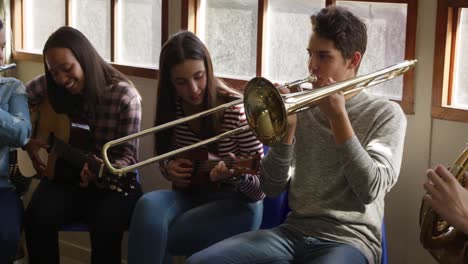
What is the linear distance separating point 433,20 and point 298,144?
574 millimetres

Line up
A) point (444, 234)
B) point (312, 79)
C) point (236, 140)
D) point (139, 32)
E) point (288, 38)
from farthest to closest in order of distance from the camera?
1. point (139, 32)
2. point (288, 38)
3. point (236, 140)
4. point (312, 79)
5. point (444, 234)

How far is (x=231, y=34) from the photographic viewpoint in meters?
3.10

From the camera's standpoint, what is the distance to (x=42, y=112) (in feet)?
10.3

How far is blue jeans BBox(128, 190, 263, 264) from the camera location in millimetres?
2498

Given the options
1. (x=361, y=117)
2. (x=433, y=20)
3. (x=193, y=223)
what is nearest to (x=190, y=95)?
(x=193, y=223)

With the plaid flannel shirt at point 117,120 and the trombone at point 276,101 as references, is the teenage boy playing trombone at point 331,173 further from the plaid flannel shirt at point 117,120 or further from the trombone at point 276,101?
the plaid flannel shirt at point 117,120

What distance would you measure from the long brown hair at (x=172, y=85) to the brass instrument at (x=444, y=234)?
901mm

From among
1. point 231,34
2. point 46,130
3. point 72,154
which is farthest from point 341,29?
point 46,130

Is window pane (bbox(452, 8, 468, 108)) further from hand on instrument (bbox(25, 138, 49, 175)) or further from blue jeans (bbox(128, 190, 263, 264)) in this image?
hand on instrument (bbox(25, 138, 49, 175))

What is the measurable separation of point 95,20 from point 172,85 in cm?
104

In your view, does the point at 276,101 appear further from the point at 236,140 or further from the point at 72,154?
the point at 72,154

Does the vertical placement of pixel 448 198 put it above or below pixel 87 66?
below

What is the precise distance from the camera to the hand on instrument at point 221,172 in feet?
8.13

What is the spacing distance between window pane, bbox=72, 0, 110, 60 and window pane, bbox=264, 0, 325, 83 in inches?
36.2
